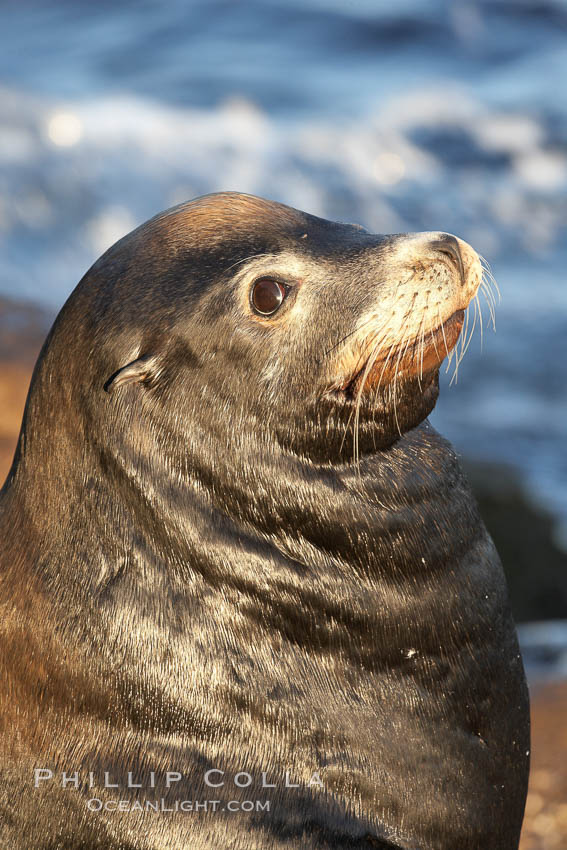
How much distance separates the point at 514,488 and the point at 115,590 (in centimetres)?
613

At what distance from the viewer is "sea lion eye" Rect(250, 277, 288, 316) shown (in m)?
2.72

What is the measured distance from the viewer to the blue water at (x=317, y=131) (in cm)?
1330

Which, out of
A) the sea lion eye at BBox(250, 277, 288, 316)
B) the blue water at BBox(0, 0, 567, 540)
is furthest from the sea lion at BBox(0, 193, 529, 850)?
the blue water at BBox(0, 0, 567, 540)

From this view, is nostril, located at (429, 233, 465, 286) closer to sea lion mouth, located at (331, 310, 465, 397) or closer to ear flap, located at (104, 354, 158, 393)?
sea lion mouth, located at (331, 310, 465, 397)

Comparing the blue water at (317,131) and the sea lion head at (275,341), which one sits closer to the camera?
the sea lion head at (275,341)

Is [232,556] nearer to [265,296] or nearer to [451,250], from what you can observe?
[265,296]

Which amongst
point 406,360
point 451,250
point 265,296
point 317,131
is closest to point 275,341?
point 265,296

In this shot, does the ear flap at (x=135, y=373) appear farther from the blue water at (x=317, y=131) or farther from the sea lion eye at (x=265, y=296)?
the blue water at (x=317, y=131)

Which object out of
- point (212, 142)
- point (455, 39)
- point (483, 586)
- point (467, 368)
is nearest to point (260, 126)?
point (212, 142)

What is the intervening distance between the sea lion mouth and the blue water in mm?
8138

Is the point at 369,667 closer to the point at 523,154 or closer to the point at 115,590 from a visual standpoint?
the point at 115,590

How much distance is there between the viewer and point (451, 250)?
8.99ft

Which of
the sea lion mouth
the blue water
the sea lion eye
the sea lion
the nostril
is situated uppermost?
the blue water

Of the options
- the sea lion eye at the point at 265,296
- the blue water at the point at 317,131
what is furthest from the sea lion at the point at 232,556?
the blue water at the point at 317,131
